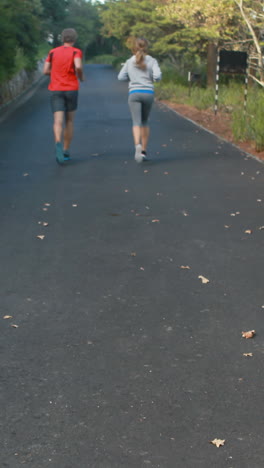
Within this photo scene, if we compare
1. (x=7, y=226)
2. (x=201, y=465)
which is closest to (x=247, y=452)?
(x=201, y=465)

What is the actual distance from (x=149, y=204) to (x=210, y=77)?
22.5m

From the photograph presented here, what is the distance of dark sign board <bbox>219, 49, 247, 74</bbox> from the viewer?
1905 cm

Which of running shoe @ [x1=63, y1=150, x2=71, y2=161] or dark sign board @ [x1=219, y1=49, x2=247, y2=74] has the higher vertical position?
dark sign board @ [x1=219, y1=49, x2=247, y2=74]

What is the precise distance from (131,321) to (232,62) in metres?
15.1

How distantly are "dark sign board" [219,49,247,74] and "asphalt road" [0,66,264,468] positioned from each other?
878 cm

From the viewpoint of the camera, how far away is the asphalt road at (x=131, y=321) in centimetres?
354

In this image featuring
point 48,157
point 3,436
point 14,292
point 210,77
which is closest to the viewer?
point 3,436

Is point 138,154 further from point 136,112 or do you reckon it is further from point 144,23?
point 144,23

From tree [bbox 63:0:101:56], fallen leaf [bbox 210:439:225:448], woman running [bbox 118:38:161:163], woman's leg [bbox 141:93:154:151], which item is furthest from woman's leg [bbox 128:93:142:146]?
tree [bbox 63:0:101:56]

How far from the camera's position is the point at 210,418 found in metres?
3.73

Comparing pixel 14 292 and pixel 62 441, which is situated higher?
pixel 62 441

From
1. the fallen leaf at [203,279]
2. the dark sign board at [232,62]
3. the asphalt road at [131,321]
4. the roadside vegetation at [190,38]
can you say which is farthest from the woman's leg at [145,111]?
the dark sign board at [232,62]

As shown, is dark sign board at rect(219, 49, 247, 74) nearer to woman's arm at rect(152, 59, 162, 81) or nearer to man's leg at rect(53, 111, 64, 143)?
woman's arm at rect(152, 59, 162, 81)

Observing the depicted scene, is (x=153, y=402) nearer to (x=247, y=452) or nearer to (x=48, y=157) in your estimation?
(x=247, y=452)
